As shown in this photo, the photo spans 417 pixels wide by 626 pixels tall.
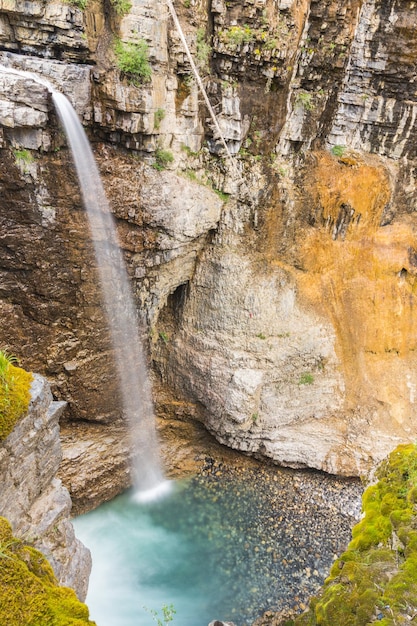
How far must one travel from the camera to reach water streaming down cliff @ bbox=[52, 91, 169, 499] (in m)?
9.61

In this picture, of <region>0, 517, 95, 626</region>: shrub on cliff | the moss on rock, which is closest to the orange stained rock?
the moss on rock

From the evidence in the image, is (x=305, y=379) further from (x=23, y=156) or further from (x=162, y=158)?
(x=23, y=156)

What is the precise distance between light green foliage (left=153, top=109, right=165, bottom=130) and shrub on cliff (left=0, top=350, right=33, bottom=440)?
290 inches

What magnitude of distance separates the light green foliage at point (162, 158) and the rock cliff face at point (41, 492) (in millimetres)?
6955

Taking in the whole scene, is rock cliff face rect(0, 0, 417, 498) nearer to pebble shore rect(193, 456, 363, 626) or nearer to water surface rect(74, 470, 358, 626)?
pebble shore rect(193, 456, 363, 626)

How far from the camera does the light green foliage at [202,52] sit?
10262mm

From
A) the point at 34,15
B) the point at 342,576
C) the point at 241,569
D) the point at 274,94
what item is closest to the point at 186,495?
the point at 241,569

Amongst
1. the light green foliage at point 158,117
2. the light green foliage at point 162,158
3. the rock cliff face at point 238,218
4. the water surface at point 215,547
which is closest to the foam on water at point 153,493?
the water surface at point 215,547

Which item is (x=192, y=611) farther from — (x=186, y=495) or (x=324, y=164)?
(x=324, y=164)

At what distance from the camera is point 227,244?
1227 cm

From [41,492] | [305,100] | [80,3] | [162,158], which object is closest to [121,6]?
[80,3]

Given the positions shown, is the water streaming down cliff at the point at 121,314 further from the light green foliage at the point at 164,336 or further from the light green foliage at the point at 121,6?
the light green foliage at the point at 121,6

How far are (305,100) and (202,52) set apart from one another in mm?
3213

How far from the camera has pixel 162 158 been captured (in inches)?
411
